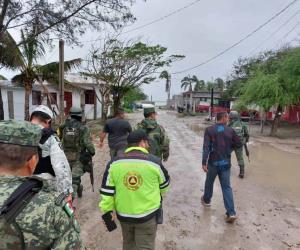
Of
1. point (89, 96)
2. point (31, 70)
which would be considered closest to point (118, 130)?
point (31, 70)

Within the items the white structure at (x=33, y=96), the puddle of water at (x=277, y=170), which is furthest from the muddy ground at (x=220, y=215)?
the white structure at (x=33, y=96)

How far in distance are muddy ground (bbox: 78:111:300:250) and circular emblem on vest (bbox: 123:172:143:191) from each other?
1727 millimetres

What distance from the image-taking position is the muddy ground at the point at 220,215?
4781 mm

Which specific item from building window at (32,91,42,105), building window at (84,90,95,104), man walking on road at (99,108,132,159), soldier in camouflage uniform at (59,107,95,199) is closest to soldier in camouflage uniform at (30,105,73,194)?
soldier in camouflage uniform at (59,107,95,199)

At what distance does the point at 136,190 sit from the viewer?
317 centimetres

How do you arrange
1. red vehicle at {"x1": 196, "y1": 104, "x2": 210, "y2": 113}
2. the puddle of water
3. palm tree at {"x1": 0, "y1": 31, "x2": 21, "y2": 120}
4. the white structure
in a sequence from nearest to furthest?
the puddle of water
palm tree at {"x1": 0, "y1": 31, "x2": 21, "y2": 120}
the white structure
red vehicle at {"x1": 196, "y1": 104, "x2": 210, "y2": 113}

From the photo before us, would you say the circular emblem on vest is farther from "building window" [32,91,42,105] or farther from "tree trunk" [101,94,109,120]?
"tree trunk" [101,94,109,120]

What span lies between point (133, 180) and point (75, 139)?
2.62 meters

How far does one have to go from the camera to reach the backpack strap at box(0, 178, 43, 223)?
1.49 metres

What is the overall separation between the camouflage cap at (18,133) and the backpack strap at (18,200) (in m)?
0.24

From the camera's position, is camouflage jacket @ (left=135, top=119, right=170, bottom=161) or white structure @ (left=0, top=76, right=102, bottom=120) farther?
white structure @ (left=0, top=76, right=102, bottom=120)

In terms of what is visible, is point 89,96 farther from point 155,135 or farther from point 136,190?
point 136,190

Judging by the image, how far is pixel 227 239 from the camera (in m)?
4.88

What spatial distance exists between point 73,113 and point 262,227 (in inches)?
136
